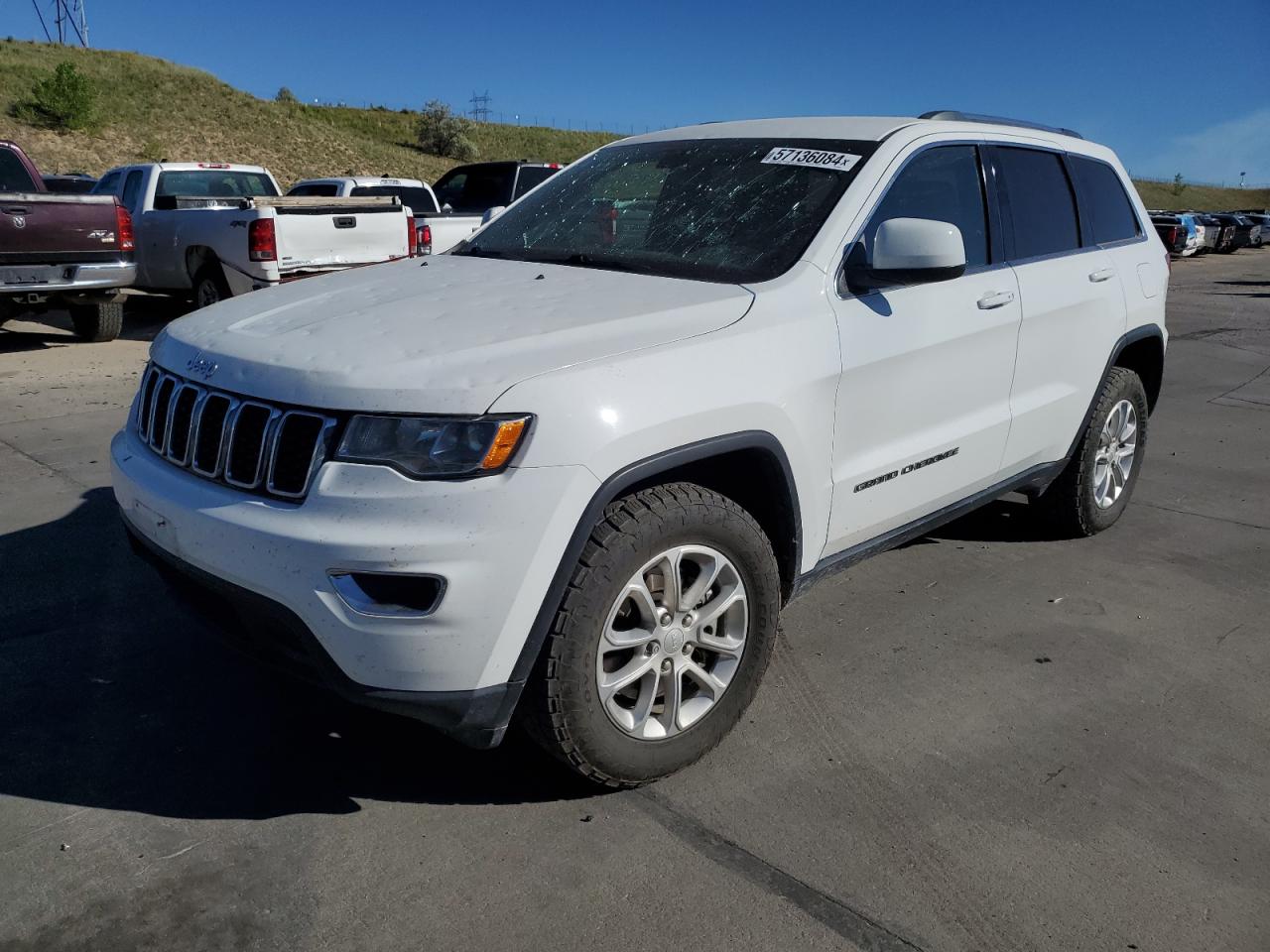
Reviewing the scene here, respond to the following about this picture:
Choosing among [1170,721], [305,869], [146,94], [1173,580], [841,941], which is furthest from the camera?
[146,94]

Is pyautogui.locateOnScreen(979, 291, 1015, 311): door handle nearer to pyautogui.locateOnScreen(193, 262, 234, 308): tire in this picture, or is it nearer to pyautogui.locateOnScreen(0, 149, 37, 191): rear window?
pyautogui.locateOnScreen(193, 262, 234, 308): tire

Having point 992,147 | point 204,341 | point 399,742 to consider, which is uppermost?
point 992,147

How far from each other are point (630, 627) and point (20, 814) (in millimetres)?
1670

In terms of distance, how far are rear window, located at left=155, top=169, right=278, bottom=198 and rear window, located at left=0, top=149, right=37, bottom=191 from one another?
2346 mm

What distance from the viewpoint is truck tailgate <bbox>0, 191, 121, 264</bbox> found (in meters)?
9.47

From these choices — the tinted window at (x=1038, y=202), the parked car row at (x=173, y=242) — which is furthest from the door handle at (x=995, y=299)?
the parked car row at (x=173, y=242)

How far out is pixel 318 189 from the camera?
50.6 ft

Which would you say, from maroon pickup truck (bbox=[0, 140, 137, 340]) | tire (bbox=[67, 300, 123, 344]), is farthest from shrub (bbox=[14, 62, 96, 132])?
maroon pickup truck (bbox=[0, 140, 137, 340])

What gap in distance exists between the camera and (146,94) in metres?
53.2

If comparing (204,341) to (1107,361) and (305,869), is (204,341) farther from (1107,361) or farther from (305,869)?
(1107,361)

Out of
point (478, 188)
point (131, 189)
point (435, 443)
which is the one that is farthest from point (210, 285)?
point (435, 443)

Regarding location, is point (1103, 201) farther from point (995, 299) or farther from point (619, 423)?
point (619, 423)

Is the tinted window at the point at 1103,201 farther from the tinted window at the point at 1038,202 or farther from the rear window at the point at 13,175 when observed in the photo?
the rear window at the point at 13,175

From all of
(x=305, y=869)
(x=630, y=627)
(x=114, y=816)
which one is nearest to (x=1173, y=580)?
(x=630, y=627)
